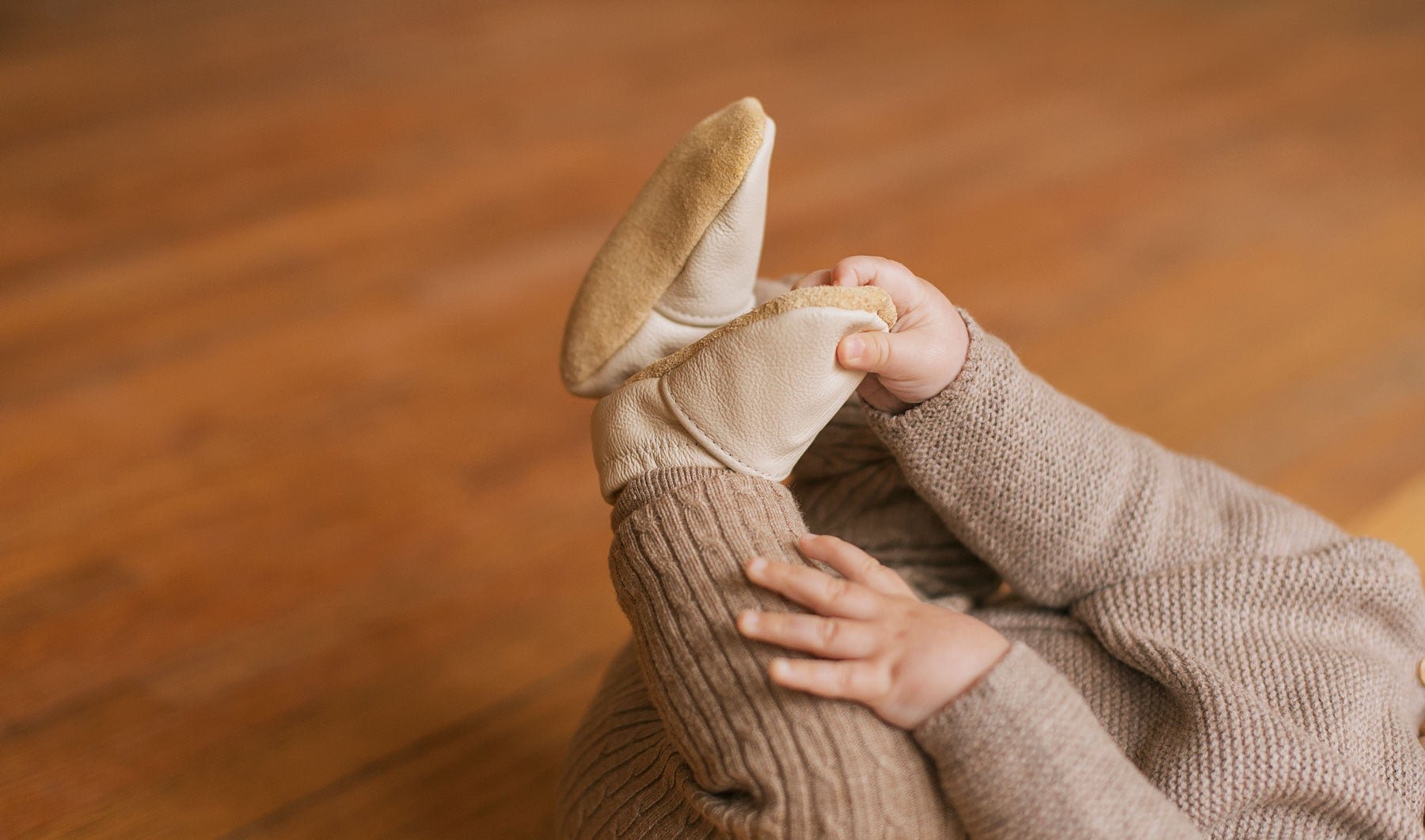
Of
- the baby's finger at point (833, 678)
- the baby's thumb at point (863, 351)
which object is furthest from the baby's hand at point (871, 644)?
the baby's thumb at point (863, 351)

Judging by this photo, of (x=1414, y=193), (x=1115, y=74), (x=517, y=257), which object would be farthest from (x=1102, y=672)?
(x=1115, y=74)

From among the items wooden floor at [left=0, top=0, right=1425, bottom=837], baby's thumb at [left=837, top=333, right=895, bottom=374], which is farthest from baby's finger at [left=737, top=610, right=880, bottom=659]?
wooden floor at [left=0, top=0, right=1425, bottom=837]

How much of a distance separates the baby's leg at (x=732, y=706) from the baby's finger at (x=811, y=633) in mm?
19

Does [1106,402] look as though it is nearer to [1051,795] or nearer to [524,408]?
[524,408]

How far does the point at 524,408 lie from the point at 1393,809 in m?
0.88

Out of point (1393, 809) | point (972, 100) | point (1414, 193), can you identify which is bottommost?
point (1393, 809)

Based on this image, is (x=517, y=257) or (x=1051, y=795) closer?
(x=1051, y=795)

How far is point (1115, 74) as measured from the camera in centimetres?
207

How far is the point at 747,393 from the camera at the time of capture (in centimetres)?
59

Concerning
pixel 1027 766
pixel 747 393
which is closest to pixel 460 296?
pixel 747 393

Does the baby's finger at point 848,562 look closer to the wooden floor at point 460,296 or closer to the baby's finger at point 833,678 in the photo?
the baby's finger at point 833,678

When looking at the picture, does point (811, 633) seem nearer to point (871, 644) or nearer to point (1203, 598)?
point (871, 644)

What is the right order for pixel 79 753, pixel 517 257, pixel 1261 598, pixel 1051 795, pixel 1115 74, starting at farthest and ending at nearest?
pixel 1115 74 → pixel 517 257 → pixel 79 753 → pixel 1261 598 → pixel 1051 795

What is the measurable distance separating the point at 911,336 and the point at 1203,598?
0.23 metres
